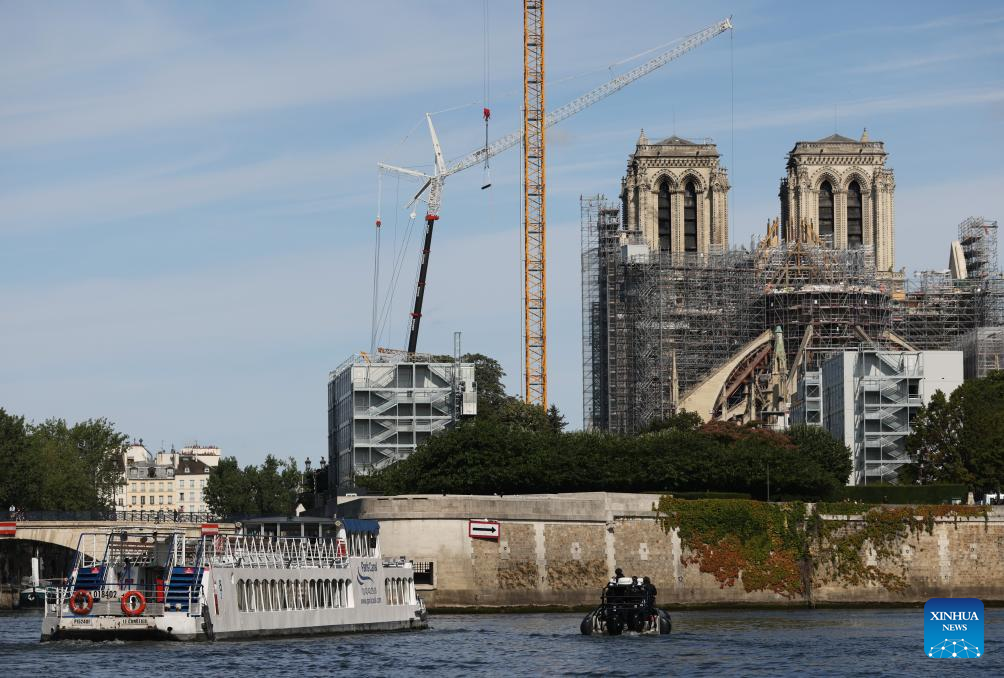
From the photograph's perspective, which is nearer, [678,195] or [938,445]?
[938,445]

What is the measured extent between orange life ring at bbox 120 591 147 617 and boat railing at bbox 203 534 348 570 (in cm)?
266

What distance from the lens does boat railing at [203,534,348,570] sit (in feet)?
233

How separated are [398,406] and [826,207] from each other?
62656 mm

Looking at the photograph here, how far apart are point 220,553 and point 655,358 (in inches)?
4010

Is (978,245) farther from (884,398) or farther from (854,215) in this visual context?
(884,398)

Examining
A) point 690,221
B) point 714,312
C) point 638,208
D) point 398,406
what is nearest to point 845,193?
point 690,221

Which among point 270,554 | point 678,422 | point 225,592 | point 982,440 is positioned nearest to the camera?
point 225,592

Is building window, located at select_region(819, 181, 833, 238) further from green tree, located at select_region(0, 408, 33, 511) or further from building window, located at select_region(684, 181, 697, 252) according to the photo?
green tree, located at select_region(0, 408, 33, 511)

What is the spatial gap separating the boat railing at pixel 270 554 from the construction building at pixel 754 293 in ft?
266

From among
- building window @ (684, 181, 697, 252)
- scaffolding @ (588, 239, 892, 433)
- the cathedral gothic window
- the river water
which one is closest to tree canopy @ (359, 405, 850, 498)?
the river water

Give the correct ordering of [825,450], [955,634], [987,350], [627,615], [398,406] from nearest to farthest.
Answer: [955,634] < [627,615] < [825,450] < [398,406] < [987,350]

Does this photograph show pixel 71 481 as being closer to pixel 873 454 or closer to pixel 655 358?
pixel 655 358

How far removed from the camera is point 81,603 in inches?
2689

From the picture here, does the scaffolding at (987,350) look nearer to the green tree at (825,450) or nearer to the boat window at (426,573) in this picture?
the green tree at (825,450)
